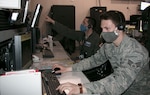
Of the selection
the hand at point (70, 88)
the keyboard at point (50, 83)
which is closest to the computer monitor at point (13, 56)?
the keyboard at point (50, 83)

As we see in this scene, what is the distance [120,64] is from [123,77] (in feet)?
0.57

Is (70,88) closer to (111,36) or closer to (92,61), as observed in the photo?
(111,36)

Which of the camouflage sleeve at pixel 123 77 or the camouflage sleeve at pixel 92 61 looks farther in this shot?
the camouflage sleeve at pixel 92 61

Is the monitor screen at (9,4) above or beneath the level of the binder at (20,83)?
above

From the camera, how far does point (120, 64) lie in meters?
1.67

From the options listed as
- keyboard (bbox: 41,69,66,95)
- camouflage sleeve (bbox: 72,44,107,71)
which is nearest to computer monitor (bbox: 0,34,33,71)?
keyboard (bbox: 41,69,66,95)

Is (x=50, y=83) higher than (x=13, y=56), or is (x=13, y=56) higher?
(x=13, y=56)

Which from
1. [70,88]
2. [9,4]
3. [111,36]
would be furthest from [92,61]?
[9,4]

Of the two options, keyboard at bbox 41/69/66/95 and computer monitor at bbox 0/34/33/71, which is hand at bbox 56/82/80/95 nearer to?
keyboard at bbox 41/69/66/95

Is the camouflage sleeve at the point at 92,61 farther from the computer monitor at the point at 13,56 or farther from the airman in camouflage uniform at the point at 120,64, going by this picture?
the computer monitor at the point at 13,56

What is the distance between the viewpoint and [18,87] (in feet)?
3.32

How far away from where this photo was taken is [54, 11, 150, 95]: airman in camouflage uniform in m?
1.49

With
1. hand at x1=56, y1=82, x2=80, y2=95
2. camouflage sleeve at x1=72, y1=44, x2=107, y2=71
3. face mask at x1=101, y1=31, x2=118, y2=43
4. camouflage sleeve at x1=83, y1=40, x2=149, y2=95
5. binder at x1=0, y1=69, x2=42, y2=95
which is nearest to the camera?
binder at x1=0, y1=69, x2=42, y2=95

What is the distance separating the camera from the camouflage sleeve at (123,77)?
1.47 m
